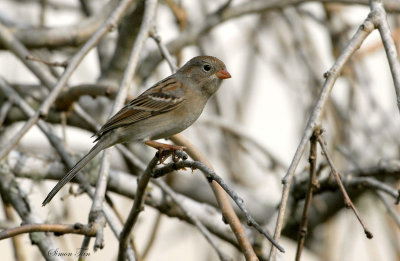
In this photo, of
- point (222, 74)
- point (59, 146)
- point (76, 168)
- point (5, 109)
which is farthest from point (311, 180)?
point (5, 109)

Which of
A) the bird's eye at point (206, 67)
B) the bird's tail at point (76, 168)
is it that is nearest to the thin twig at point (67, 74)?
the bird's tail at point (76, 168)

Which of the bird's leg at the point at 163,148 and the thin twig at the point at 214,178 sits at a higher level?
the bird's leg at the point at 163,148

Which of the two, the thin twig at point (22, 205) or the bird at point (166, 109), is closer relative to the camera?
the thin twig at point (22, 205)

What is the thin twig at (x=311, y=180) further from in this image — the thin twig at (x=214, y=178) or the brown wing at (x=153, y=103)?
the brown wing at (x=153, y=103)

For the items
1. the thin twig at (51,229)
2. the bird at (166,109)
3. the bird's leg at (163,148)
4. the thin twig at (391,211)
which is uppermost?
the bird at (166,109)

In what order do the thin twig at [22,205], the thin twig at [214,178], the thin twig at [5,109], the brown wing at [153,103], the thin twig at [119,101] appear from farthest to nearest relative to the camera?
the thin twig at [5,109] < the brown wing at [153,103] < the thin twig at [22,205] < the thin twig at [119,101] < the thin twig at [214,178]

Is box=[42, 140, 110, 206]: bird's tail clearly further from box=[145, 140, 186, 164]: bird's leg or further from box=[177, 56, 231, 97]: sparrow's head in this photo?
box=[177, 56, 231, 97]: sparrow's head

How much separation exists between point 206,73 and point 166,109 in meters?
0.40

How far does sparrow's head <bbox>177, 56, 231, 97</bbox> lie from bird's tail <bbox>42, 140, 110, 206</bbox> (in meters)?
0.86

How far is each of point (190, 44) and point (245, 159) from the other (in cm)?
170

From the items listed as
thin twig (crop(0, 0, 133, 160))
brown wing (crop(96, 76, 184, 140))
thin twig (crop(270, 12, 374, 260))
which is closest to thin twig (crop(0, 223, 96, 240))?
thin twig (crop(0, 0, 133, 160))

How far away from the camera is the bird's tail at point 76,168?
8.88ft

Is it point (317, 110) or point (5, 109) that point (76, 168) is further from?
point (5, 109)

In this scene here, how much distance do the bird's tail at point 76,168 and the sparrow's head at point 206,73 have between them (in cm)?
86
